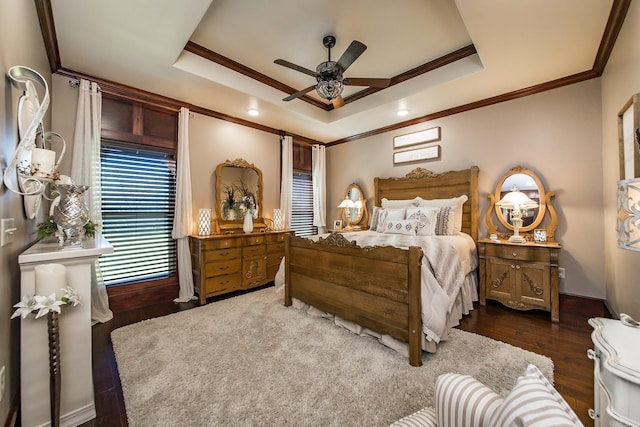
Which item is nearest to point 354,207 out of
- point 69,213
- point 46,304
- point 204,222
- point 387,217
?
point 387,217

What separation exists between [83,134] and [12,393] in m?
2.57

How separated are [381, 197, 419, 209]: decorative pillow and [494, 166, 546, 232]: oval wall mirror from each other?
1075 mm

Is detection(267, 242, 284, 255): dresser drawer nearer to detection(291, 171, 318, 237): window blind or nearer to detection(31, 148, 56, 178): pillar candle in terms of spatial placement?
detection(291, 171, 318, 237): window blind

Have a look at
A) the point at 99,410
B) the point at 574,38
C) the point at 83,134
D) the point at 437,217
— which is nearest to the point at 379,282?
the point at 437,217

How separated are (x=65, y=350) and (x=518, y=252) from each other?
400cm

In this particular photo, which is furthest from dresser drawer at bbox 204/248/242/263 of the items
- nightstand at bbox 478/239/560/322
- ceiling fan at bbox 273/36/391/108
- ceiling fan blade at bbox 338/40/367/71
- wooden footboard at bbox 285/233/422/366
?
nightstand at bbox 478/239/560/322

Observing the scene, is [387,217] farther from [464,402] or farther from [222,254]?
[464,402]

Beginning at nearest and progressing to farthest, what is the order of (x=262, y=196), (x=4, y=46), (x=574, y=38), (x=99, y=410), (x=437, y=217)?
1. (x=4, y=46)
2. (x=99, y=410)
3. (x=574, y=38)
4. (x=437, y=217)
5. (x=262, y=196)

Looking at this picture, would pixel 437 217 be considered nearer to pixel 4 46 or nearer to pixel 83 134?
pixel 4 46

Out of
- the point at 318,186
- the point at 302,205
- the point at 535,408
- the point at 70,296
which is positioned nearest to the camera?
the point at 535,408

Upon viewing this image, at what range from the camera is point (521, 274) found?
2.98 metres

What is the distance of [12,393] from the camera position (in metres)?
1.47

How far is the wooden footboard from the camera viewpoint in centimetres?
→ 206

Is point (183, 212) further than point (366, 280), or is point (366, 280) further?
point (183, 212)
